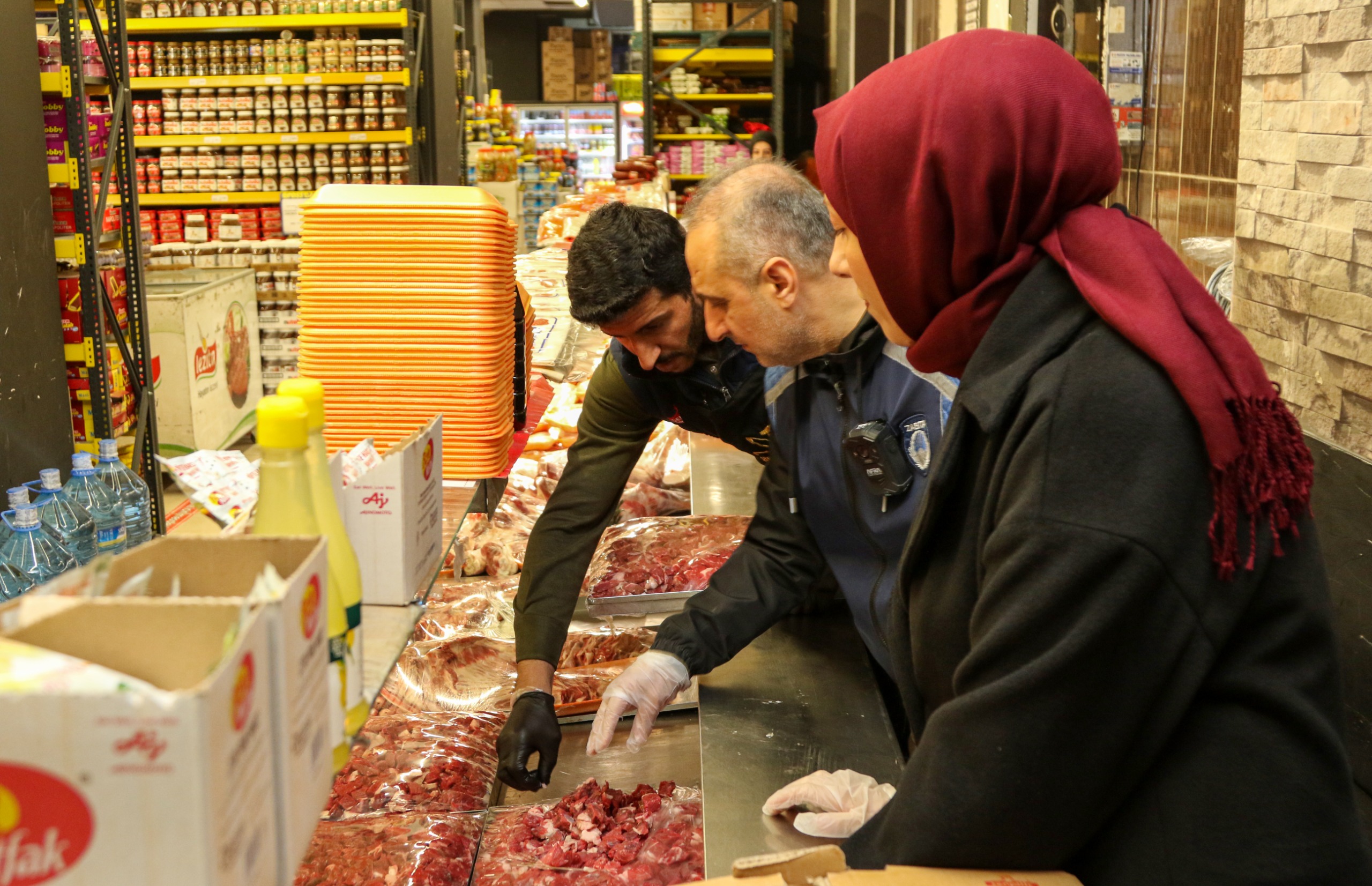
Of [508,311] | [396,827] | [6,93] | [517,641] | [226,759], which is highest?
[6,93]

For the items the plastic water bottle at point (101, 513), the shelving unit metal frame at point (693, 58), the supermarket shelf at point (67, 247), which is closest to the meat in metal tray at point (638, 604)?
the plastic water bottle at point (101, 513)

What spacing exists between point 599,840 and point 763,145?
824 centimetres

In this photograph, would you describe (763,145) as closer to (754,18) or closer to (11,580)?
(754,18)

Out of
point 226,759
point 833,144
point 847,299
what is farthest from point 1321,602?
point 847,299

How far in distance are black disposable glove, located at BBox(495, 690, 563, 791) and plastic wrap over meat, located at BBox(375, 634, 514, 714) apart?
0.81ft

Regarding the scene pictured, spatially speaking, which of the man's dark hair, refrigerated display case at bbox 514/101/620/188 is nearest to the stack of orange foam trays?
the man's dark hair

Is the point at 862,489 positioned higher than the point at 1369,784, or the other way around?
the point at 862,489

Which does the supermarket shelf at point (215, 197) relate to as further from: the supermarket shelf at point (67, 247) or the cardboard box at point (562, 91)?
the cardboard box at point (562, 91)

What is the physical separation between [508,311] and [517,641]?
2.26 ft

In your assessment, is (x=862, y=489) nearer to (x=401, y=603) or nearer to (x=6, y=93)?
(x=401, y=603)

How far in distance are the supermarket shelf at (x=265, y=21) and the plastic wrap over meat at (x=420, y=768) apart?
7.09 m

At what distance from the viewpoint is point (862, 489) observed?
2.08m

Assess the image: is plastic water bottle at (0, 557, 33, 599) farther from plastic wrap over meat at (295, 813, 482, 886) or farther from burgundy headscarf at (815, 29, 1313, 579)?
burgundy headscarf at (815, 29, 1313, 579)

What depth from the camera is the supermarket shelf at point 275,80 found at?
8.17m
